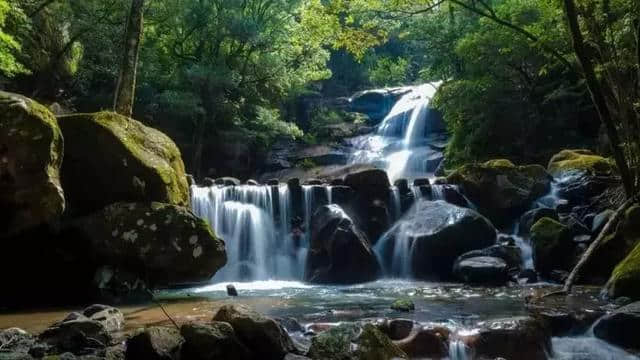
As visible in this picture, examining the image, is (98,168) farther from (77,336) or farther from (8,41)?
(77,336)

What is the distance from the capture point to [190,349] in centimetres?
686

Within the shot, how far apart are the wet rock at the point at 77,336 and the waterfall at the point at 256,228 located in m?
7.60

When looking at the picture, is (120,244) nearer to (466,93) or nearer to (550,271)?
(550,271)

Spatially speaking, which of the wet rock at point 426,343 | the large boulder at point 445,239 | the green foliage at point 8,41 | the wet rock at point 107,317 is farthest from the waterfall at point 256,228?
the wet rock at point 426,343

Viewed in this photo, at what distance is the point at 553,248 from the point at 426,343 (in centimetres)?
719

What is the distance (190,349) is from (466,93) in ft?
57.9

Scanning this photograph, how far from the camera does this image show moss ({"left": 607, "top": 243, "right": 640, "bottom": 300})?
10.3 meters

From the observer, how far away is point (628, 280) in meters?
10.4

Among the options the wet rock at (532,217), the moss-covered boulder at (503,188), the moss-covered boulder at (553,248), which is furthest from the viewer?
the moss-covered boulder at (503,188)

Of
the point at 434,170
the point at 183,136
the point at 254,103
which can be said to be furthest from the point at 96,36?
the point at 434,170

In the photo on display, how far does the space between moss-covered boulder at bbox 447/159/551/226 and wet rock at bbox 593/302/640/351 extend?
9.14 meters

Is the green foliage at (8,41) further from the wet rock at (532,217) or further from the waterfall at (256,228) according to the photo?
the wet rock at (532,217)

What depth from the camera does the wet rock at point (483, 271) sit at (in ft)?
44.5

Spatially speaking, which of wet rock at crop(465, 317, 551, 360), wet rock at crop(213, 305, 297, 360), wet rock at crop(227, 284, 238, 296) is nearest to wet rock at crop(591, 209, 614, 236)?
wet rock at crop(465, 317, 551, 360)
